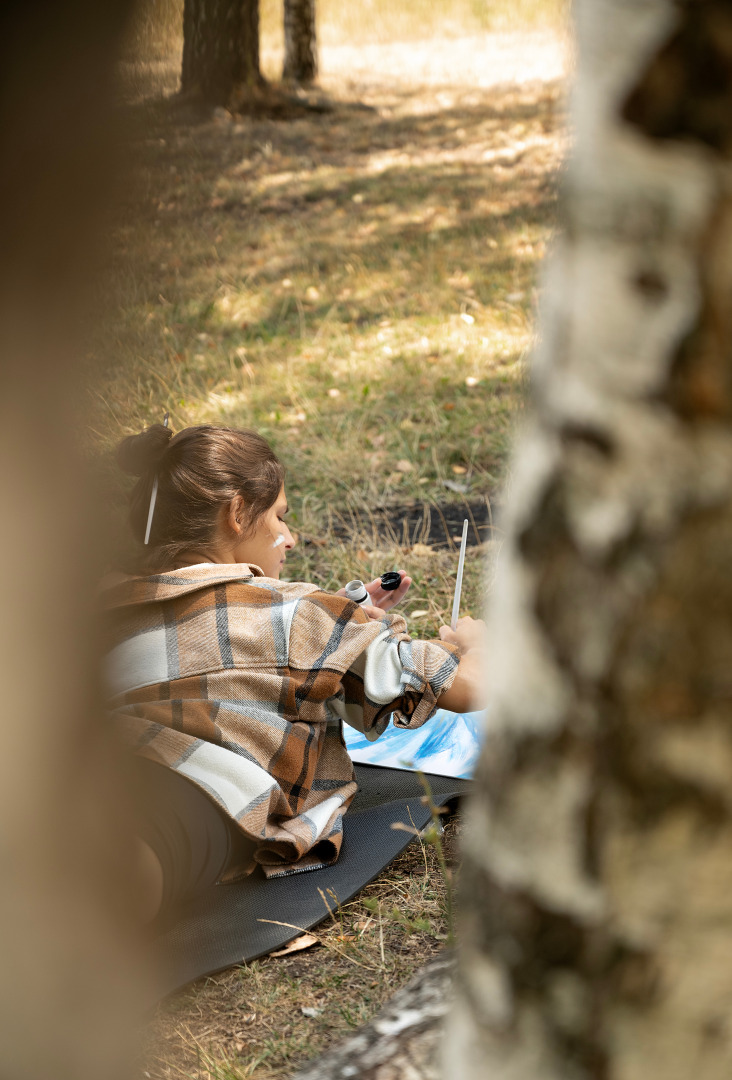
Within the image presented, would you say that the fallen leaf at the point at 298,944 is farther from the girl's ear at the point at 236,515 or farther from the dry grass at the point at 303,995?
the girl's ear at the point at 236,515

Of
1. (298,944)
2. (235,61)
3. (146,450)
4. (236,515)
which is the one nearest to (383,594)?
(236,515)

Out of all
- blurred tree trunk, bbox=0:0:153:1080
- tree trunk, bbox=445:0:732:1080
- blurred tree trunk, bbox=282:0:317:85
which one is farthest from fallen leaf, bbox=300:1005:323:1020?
blurred tree trunk, bbox=282:0:317:85

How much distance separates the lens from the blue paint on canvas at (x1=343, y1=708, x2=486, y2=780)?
2752 millimetres

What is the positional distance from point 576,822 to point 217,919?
1676 mm

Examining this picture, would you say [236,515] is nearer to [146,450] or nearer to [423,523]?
[146,450]

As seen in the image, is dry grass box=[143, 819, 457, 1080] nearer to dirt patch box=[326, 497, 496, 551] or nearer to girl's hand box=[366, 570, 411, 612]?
girl's hand box=[366, 570, 411, 612]

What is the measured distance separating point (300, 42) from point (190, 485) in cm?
1236

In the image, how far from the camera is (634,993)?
0.59 m

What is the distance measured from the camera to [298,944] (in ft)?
6.56

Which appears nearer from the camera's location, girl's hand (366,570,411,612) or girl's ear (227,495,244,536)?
girl's ear (227,495,244,536)

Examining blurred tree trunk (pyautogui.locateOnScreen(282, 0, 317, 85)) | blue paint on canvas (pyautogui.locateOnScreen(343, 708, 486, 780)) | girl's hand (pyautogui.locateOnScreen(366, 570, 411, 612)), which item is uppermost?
blurred tree trunk (pyautogui.locateOnScreen(282, 0, 317, 85))

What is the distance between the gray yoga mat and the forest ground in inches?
1.6

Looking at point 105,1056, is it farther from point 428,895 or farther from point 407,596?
point 407,596

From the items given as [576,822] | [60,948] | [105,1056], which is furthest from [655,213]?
[105,1056]
